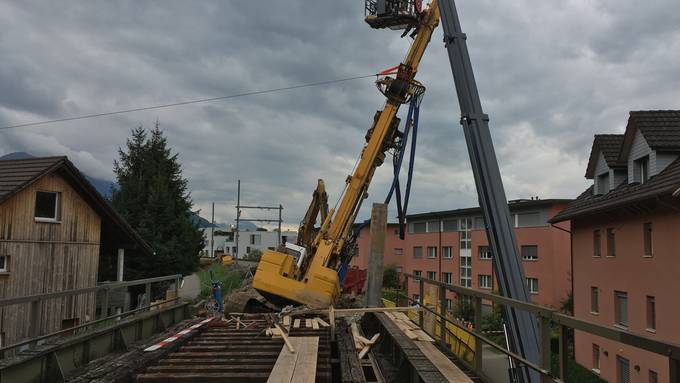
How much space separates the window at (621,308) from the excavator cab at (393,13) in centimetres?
1463

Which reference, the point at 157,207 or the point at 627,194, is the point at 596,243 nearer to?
the point at 627,194

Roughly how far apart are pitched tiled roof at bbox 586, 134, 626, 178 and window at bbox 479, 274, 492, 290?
2215 centimetres

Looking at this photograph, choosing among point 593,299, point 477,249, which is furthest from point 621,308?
point 477,249

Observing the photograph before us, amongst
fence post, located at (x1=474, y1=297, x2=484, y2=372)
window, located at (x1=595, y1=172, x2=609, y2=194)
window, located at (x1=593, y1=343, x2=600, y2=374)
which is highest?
window, located at (x1=595, y1=172, x2=609, y2=194)

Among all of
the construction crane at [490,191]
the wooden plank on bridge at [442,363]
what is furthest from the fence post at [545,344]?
the construction crane at [490,191]

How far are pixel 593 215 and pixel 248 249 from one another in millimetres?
82066

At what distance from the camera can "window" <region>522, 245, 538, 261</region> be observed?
4269 cm

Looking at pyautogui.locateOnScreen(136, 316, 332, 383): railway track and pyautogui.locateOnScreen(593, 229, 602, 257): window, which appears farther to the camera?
pyautogui.locateOnScreen(593, 229, 602, 257): window

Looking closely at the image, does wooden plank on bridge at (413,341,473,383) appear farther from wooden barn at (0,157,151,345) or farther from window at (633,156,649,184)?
window at (633,156,649,184)

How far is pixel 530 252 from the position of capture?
43.2m

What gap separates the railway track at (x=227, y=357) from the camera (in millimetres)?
5402

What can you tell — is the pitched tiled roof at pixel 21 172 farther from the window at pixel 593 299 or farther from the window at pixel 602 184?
the window at pixel 593 299

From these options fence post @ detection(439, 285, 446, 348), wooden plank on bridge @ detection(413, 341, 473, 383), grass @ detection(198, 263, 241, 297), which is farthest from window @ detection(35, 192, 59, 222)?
wooden plank on bridge @ detection(413, 341, 473, 383)

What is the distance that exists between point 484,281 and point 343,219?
3438 cm
